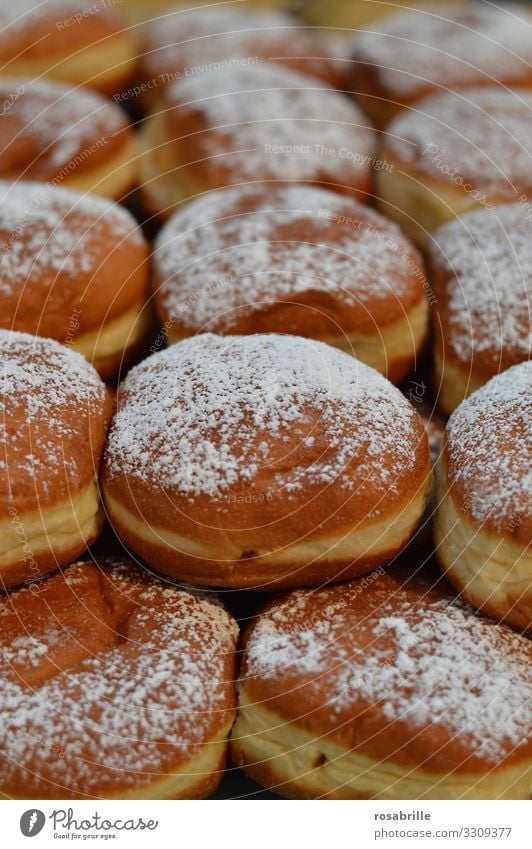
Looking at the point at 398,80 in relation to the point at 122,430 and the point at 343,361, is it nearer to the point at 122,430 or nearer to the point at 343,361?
the point at 343,361

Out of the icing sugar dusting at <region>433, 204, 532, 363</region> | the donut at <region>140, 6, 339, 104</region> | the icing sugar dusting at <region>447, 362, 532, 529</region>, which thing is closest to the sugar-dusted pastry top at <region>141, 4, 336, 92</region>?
the donut at <region>140, 6, 339, 104</region>

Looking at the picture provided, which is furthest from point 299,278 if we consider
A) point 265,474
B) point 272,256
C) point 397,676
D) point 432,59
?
point 432,59

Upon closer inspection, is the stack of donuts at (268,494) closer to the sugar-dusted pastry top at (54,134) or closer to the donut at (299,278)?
the donut at (299,278)

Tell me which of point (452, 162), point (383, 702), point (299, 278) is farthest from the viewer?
point (452, 162)

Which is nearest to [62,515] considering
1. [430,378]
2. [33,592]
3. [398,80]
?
[33,592]

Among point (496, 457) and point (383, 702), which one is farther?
point (496, 457)

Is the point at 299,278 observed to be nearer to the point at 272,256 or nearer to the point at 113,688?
the point at 272,256

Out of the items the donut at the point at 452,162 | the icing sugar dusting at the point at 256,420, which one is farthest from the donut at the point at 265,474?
the donut at the point at 452,162
